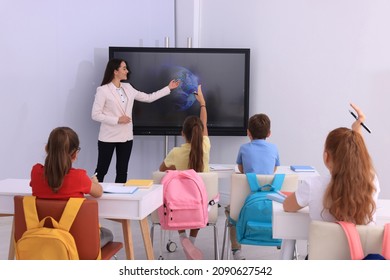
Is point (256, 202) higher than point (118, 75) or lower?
lower

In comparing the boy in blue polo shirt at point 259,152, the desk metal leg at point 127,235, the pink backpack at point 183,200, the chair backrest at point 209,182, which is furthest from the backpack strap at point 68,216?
the boy in blue polo shirt at point 259,152

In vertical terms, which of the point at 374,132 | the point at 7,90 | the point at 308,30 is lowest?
the point at 374,132

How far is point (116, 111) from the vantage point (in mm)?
6012

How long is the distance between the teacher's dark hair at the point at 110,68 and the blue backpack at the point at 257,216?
267 centimetres

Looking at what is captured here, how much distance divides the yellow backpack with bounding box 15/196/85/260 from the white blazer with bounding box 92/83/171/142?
10.3 feet

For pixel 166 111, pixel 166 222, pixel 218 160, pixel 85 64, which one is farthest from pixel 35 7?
pixel 166 222

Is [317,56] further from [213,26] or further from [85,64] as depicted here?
[85,64]

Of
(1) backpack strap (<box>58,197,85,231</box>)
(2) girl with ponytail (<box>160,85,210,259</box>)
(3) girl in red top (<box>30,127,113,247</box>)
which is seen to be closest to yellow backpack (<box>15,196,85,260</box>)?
(1) backpack strap (<box>58,197,85,231</box>)

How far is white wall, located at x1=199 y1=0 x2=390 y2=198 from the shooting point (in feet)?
19.3

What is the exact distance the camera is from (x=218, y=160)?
693 cm

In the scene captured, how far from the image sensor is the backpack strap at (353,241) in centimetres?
238

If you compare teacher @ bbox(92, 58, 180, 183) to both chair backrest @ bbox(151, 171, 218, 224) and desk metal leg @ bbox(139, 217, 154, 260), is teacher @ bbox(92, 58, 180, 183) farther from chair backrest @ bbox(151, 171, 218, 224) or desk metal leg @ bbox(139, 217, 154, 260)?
desk metal leg @ bbox(139, 217, 154, 260)

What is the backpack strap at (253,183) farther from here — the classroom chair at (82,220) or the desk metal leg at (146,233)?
the classroom chair at (82,220)

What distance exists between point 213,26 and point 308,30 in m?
1.17
